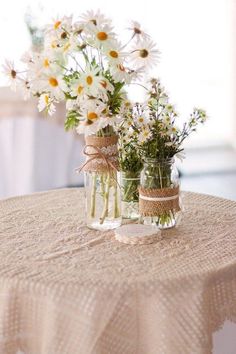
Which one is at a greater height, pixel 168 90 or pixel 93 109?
pixel 168 90

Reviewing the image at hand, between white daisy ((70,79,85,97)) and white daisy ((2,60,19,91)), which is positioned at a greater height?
white daisy ((2,60,19,91))

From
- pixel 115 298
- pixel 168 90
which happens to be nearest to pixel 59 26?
pixel 115 298

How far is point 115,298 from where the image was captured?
1.41 m

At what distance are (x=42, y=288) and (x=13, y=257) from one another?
19cm

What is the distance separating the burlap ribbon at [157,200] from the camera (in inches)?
68.5

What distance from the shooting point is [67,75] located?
65.7 inches

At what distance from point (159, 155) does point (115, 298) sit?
1.52ft

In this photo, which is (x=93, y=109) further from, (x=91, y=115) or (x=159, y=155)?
(x=159, y=155)

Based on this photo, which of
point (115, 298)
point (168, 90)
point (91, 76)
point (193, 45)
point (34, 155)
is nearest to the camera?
point (115, 298)

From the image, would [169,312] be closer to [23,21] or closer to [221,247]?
[221,247]

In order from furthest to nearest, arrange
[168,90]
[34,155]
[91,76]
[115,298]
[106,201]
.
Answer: [168,90] → [34,155] → [106,201] → [91,76] → [115,298]

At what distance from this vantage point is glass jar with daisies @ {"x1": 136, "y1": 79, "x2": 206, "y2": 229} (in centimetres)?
173

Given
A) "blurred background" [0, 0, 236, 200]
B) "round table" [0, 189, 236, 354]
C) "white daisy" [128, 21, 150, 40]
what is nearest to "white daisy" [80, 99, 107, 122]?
"white daisy" [128, 21, 150, 40]

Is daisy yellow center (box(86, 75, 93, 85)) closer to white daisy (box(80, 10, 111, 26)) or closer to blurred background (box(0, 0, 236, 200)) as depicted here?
white daisy (box(80, 10, 111, 26))
